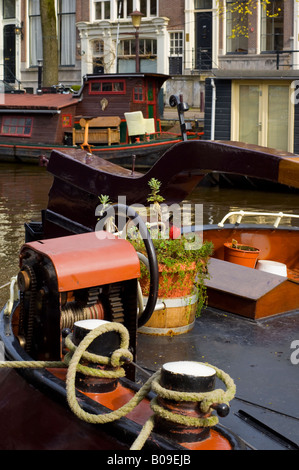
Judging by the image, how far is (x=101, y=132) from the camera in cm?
2022

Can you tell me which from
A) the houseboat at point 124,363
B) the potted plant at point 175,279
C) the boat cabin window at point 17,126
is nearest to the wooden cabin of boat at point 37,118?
the boat cabin window at point 17,126

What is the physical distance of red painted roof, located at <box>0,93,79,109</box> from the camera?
2044 cm

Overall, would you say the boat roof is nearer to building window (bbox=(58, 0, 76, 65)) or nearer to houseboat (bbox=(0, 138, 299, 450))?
building window (bbox=(58, 0, 76, 65))

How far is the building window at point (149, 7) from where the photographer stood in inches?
1227

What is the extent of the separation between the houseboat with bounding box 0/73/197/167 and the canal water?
6.11 feet

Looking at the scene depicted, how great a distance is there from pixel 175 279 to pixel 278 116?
45.3 ft

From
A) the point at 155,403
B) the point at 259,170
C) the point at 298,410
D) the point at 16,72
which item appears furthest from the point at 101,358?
the point at 16,72

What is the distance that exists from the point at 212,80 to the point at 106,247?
47.4 feet

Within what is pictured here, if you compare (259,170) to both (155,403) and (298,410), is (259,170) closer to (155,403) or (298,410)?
(298,410)

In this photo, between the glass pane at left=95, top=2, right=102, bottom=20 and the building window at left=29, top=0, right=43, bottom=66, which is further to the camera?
the building window at left=29, top=0, right=43, bottom=66

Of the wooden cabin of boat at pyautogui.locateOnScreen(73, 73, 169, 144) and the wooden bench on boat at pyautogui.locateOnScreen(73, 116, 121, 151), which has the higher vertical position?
the wooden cabin of boat at pyautogui.locateOnScreen(73, 73, 169, 144)

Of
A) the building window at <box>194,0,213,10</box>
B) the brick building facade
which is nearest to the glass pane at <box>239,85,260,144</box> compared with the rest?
the brick building facade

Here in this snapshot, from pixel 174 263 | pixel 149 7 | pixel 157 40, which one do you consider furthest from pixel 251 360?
pixel 149 7

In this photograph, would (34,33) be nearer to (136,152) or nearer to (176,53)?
(176,53)
